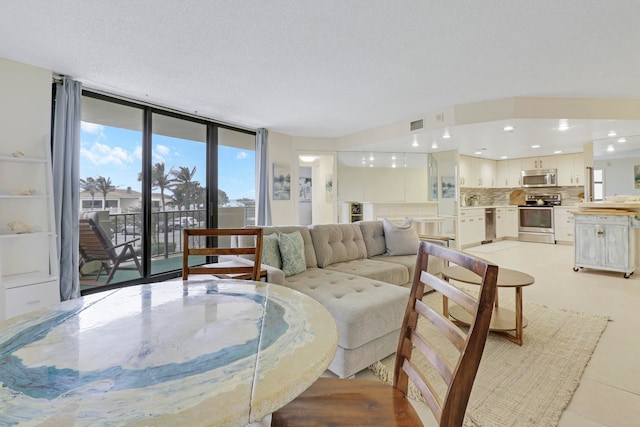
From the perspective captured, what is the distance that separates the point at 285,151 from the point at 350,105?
78.7 inches

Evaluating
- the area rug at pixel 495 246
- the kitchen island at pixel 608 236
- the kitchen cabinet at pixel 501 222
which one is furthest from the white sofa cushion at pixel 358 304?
the kitchen cabinet at pixel 501 222

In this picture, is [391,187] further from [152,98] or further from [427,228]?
[152,98]

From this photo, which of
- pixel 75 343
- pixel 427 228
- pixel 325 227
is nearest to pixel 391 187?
pixel 427 228

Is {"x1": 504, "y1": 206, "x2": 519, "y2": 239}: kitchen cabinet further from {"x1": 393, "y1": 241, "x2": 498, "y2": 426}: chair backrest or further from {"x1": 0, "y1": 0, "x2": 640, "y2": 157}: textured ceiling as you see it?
{"x1": 393, "y1": 241, "x2": 498, "y2": 426}: chair backrest

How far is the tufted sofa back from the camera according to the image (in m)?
3.24

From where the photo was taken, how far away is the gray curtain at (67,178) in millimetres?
3021

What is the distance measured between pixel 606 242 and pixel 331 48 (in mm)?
4677

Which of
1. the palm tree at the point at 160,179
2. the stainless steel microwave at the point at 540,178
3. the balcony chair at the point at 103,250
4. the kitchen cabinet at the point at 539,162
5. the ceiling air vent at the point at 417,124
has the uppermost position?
the ceiling air vent at the point at 417,124

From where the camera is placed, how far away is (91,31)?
232 centimetres

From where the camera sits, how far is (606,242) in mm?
4266

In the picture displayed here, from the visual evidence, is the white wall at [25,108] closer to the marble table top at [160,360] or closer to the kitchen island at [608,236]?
the marble table top at [160,360]

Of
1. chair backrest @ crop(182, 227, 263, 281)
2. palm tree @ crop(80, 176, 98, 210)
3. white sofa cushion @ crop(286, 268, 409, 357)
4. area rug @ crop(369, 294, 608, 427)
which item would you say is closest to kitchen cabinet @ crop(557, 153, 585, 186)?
area rug @ crop(369, 294, 608, 427)

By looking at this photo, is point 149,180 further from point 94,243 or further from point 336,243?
point 336,243

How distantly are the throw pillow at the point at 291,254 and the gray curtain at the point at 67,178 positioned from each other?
2197 mm
